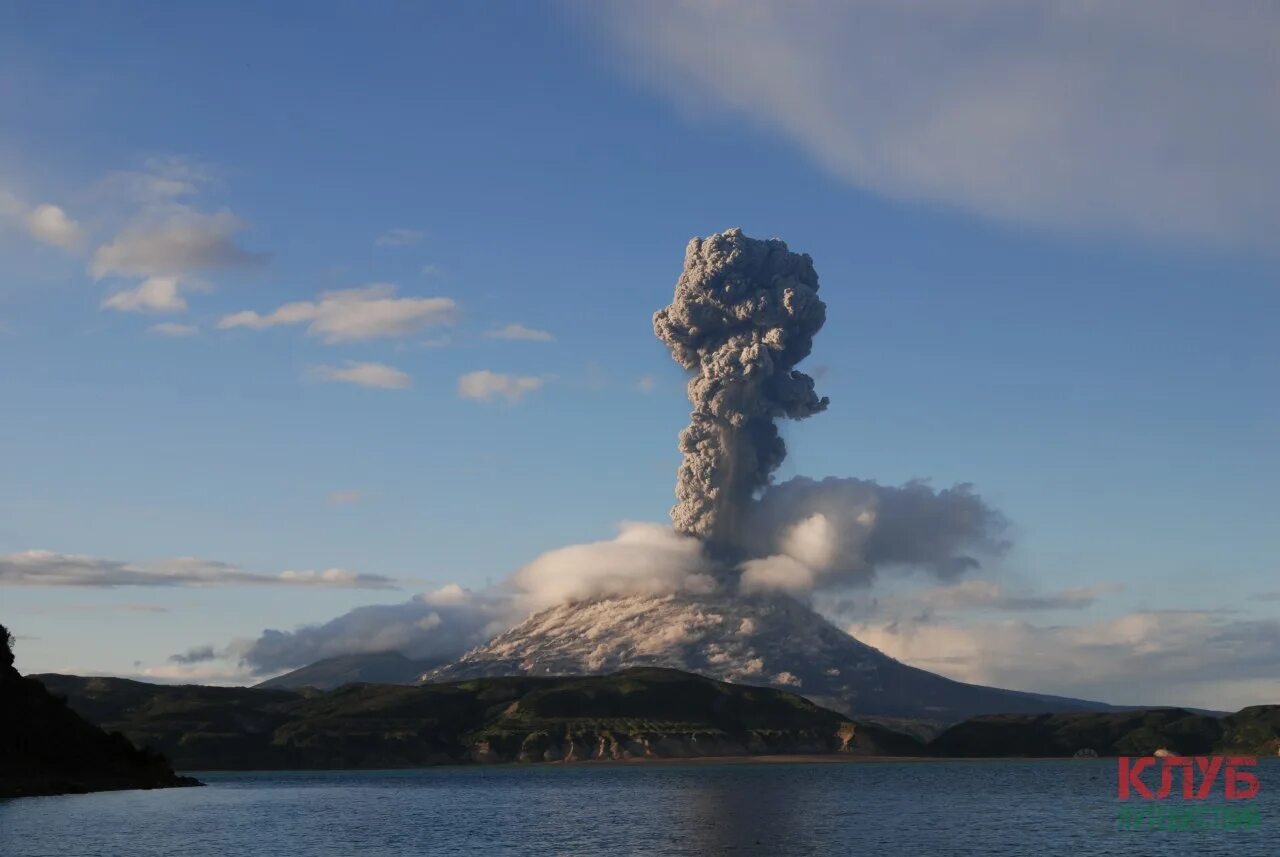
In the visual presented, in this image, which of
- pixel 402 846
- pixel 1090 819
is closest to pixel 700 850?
pixel 402 846

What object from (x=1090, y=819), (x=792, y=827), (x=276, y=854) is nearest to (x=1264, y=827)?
(x=1090, y=819)

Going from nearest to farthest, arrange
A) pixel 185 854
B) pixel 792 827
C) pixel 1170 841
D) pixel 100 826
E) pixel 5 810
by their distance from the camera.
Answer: pixel 185 854, pixel 1170 841, pixel 100 826, pixel 792 827, pixel 5 810

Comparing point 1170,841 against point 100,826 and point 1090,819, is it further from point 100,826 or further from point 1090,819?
point 100,826

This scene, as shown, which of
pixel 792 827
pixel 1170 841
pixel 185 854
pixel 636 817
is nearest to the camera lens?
pixel 185 854

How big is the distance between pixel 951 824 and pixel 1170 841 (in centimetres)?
3366

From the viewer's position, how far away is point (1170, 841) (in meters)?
149

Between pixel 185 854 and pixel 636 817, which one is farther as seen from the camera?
pixel 636 817

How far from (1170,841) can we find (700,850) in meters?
50.2

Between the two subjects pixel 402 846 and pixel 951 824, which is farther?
pixel 951 824

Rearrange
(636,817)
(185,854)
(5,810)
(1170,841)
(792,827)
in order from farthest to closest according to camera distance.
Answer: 1. (636,817)
2. (5,810)
3. (792,827)
4. (1170,841)
5. (185,854)

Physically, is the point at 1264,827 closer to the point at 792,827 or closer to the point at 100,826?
the point at 792,827

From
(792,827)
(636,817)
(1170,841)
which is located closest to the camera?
(1170,841)

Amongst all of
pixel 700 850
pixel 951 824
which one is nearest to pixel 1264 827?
pixel 951 824

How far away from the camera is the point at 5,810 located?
605ft
